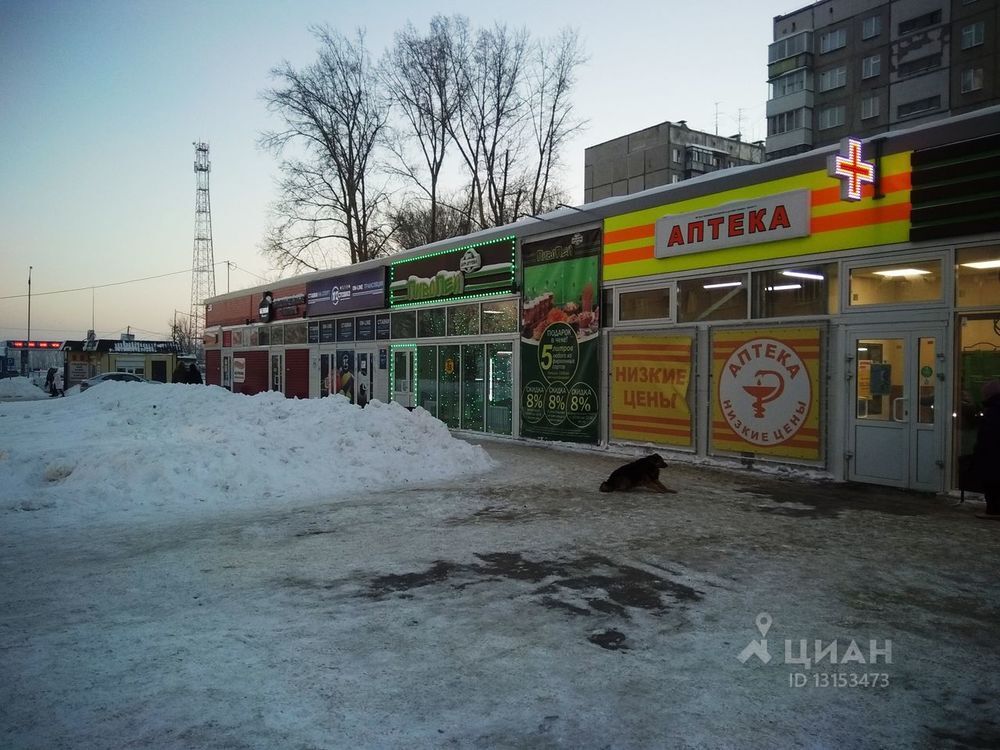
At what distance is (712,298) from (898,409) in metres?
3.83

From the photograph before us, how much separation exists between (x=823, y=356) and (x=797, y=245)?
1908 mm

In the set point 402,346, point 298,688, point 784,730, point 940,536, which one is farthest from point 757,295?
point 402,346

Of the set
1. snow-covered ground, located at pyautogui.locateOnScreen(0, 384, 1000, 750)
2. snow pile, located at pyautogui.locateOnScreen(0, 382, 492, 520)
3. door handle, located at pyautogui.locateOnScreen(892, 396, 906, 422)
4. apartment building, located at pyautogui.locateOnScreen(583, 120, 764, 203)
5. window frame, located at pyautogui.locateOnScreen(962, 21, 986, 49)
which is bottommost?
snow-covered ground, located at pyautogui.locateOnScreen(0, 384, 1000, 750)

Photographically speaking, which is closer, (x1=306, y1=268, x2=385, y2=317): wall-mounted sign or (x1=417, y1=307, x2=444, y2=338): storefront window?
(x1=417, y1=307, x2=444, y2=338): storefront window

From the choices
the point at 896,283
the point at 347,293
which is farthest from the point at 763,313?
the point at 347,293

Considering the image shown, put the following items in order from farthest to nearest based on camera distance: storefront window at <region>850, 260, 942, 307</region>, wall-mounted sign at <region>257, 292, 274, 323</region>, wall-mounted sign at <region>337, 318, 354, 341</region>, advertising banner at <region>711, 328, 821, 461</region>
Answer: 1. wall-mounted sign at <region>257, 292, 274, 323</region>
2. wall-mounted sign at <region>337, 318, 354, 341</region>
3. advertising banner at <region>711, 328, 821, 461</region>
4. storefront window at <region>850, 260, 942, 307</region>

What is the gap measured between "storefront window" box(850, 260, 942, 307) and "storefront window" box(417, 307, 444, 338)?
12.0 m

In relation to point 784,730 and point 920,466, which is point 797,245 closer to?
point 920,466

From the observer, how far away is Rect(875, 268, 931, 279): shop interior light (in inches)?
390

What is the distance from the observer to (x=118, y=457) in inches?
380

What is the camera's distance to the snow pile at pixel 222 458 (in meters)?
8.94

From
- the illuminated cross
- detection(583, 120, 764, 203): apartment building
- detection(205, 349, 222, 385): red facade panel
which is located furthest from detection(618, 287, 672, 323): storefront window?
detection(583, 120, 764, 203): apartment building

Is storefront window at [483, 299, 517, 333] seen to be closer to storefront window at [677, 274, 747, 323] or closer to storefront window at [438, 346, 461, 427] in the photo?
storefront window at [438, 346, 461, 427]

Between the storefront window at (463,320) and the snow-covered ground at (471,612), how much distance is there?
929 cm
